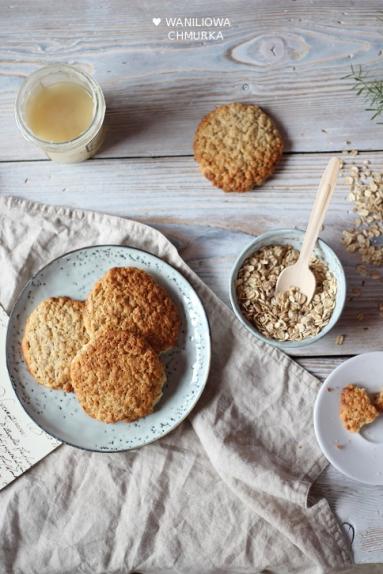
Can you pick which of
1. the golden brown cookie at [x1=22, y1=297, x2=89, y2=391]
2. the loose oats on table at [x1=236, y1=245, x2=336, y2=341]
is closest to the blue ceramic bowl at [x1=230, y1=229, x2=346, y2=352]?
the loose oats on table at [x1=236, y1=245, x2=336, y2=341]

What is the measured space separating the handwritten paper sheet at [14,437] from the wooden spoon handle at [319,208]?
0.54m

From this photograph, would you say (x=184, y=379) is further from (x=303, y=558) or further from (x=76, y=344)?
(x=303, y=558)

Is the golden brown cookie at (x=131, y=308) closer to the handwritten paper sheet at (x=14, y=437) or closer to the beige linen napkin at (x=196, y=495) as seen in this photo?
the beige linen napkin at (x=196, y=495)

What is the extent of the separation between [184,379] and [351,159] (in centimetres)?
49

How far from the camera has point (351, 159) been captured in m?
1.28

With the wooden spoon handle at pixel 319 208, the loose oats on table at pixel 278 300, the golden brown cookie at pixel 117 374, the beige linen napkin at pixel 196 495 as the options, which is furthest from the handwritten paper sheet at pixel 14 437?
the wooden spoon handle at pixel 319 208

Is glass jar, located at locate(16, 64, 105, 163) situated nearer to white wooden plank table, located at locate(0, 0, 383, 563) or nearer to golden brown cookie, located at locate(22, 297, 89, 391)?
white wooden plank table, located at locate(0, 0, 383, 563)

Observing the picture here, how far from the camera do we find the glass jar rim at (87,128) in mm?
1178

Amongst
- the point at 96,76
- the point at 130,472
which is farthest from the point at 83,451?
the point at 96,76

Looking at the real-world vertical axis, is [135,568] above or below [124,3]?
below

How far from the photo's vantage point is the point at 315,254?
1.23 metres

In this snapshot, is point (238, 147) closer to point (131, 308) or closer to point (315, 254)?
point (315, 254)

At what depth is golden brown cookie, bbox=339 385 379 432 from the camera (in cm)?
120

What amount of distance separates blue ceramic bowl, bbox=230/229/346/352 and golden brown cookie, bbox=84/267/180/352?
119 mm
